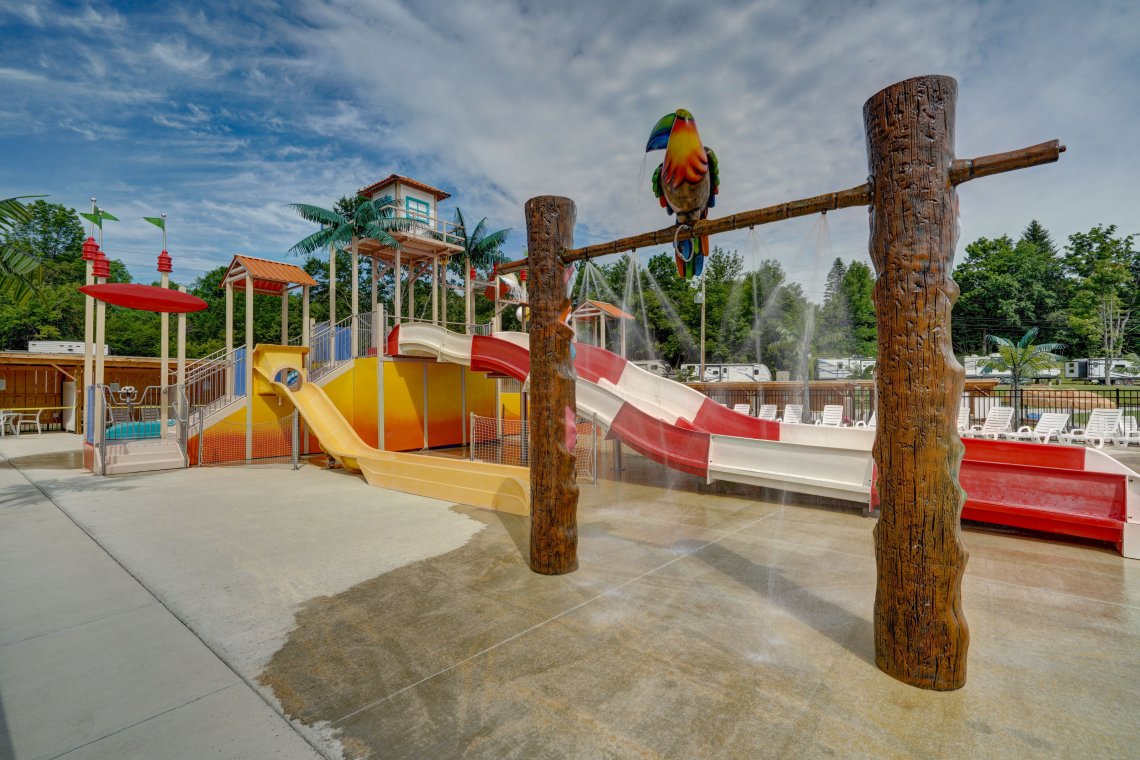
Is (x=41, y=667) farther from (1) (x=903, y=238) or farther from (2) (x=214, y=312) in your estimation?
(2) (x=214, y=312)

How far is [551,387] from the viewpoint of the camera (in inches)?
194

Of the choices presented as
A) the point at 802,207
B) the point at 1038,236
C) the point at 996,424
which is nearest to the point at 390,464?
the point at 802,207

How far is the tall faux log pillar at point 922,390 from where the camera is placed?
3021 mm

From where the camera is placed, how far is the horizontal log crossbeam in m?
2.92

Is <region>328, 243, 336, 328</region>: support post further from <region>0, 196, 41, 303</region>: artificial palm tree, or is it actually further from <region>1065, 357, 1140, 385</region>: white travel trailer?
<region>1065, 357, 1140, 385</region>: white travel trailer

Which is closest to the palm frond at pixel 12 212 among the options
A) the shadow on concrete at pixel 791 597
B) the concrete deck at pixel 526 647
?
the concrete deck at pixel 526 647

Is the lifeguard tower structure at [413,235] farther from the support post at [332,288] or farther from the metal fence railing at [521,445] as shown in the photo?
the metal fence railing at [521,445]

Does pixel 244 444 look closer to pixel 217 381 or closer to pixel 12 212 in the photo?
pixel 217 381

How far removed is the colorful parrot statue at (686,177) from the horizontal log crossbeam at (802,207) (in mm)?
117

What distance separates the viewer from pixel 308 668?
343cm

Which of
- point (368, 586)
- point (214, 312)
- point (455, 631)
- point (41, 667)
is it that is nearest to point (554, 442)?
point (455, 631)

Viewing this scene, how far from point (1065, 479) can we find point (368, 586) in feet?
24.2

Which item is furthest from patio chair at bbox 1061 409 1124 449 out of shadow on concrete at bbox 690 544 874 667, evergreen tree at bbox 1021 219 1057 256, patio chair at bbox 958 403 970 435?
evergreen tree at bbox 1021 219 1057 256

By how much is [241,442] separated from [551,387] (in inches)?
443
